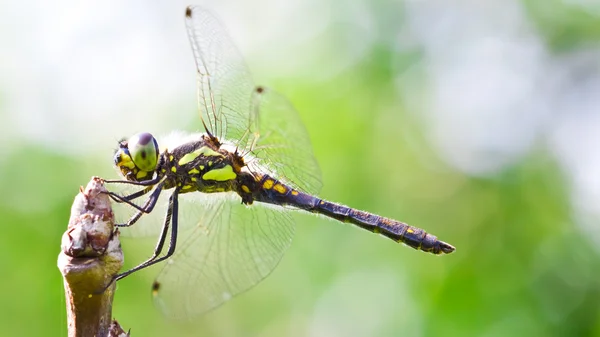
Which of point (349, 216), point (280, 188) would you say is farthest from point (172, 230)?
point (349, 216)

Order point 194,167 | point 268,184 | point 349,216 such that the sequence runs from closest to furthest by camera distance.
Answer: point 194,167 < point 268,184 < point 349,216

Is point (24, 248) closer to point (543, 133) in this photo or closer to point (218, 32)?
point (218, 32)

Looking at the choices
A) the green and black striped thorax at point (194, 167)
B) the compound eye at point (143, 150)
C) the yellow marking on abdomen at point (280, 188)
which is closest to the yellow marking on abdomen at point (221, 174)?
the green and black striped thorax at point (194, 167)

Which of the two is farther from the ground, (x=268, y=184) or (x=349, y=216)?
(x=268, y=184)

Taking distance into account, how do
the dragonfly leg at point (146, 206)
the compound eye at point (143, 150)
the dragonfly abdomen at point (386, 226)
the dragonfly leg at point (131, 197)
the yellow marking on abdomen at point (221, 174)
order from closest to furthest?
the dragonfly leg at point (131, 197)
the dragonfly leg at point (146, 206)
the compound eye at point (143, 150)
the yellow marking on abdomen at point (221, 174)
the dragonfly abdomen at point (386, 226)

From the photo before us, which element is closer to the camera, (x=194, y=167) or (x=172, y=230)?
(x=172, y=230)

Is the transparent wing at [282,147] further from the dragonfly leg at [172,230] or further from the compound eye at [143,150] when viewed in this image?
the compound eye at [143,150]

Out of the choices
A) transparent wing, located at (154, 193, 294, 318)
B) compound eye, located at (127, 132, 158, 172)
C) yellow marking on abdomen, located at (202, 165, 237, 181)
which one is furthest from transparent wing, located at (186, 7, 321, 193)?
compound eye, located at (127, 132, 158, 172)

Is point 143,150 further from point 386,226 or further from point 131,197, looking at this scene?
point 386,226

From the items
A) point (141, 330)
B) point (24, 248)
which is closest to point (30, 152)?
point (24, 248)
